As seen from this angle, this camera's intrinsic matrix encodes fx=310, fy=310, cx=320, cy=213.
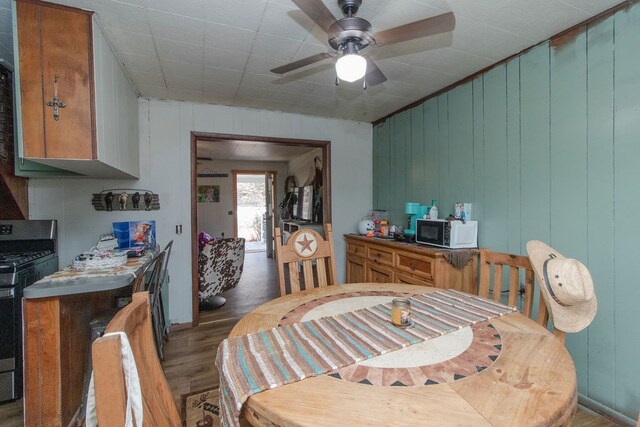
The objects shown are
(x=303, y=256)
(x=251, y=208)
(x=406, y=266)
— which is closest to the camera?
(x=303, y=256)

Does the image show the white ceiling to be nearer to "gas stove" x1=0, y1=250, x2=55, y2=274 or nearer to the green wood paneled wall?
the green wood paneled wall

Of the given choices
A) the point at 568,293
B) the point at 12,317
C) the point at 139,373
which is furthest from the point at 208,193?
the point at 568,293

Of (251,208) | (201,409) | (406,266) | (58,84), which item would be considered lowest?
(201,409)

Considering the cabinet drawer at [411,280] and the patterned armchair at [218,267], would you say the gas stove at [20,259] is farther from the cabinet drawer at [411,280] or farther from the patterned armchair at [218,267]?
the cabinet drawer at [411,280]

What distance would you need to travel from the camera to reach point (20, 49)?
5.32 feet

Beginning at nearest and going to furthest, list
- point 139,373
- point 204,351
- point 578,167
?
point 139,373
point 578,167
point 204,351

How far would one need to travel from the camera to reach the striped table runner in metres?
0.85

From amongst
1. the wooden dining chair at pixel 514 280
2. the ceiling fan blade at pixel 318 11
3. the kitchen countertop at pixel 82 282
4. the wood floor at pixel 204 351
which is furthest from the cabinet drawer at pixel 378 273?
the ceiling fan blade at pixel 318 11

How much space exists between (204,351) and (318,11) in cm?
260

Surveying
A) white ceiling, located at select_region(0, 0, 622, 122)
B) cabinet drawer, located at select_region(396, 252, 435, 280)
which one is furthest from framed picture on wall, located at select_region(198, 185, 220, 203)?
cabinet drawer, located at select_region(396, 252, 435, 280)

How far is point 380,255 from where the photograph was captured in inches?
123

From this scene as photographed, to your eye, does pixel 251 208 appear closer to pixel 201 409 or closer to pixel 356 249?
pixel 356 249

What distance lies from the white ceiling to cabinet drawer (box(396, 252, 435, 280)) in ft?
5.03

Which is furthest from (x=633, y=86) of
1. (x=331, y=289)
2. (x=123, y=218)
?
(x=123, y=218)
